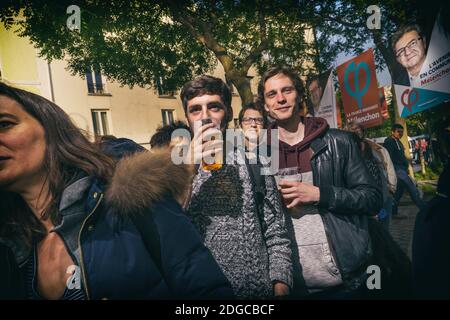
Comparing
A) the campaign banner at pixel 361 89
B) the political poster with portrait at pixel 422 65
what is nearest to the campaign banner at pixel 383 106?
the campaign banner at pixel 361 89

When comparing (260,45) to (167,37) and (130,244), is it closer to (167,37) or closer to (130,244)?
(167,37)

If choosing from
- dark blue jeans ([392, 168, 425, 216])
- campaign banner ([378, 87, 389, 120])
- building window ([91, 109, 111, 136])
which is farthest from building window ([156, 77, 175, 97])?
dark blue jeans ([392, 168, 425, 216])

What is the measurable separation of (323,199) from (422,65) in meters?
1.14

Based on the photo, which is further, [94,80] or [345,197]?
[94,80]

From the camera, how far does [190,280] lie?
1185mm

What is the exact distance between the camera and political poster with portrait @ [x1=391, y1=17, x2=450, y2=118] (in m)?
2.00

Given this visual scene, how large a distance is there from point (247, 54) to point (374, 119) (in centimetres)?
87

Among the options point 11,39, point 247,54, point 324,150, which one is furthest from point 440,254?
point 11,39

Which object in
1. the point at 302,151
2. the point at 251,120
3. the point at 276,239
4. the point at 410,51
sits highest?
the point at 410,51

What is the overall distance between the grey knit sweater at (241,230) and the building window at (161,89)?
1.97ft

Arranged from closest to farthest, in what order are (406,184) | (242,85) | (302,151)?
(302,151) → (242,85) → (406,184)

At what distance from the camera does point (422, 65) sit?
6.71 ft

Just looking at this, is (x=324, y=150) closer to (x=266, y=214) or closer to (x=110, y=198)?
(x=266, y=214)

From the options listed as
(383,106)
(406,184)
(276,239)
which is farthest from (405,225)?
(276,239)
